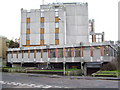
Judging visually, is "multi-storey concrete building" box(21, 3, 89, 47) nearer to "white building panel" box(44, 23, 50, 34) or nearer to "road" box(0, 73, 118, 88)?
"white building panel" box(44, 23, 50, 34)

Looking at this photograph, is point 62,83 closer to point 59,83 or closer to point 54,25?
point 59,83

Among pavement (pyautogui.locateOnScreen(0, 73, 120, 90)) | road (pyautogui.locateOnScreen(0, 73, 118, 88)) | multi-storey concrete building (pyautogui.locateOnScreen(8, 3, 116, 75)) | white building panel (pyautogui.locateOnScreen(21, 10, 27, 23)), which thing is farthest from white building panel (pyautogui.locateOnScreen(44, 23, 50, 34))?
road (pyautogui.locateOnScreen(0, 73, 118, 88))

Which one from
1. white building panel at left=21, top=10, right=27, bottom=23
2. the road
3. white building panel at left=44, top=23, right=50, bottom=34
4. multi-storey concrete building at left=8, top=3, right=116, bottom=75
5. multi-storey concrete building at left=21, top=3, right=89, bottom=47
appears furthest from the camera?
white building panel at left=21, top=10, right=27, bottom=23

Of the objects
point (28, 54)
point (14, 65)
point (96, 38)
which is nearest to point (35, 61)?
point (28, 54)

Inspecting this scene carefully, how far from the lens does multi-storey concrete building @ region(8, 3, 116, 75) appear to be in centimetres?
4356

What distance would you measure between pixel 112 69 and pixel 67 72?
27.2ft

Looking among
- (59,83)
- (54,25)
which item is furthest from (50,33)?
(59,83)

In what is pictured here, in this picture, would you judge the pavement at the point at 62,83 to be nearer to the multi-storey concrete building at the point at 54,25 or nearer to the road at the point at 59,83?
the road at the point at 59,83

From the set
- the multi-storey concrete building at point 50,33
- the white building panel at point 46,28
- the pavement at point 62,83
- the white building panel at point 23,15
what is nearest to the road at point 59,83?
the pavement at point 62,83

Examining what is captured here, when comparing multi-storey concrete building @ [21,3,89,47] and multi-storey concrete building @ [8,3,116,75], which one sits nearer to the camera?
multi-storey concrete building @ [8,3,116,75]

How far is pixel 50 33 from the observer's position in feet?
178

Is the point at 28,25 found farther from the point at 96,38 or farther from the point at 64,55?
the point at 96,38

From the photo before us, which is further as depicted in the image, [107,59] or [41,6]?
[41,6]

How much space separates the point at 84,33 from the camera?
5731 centimetres
